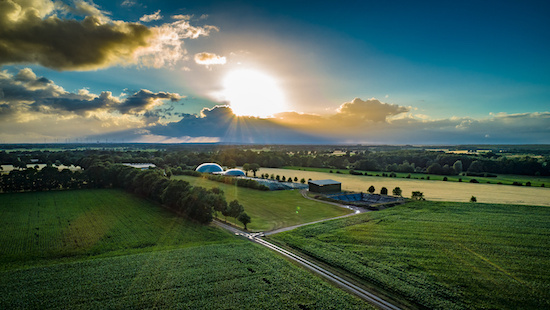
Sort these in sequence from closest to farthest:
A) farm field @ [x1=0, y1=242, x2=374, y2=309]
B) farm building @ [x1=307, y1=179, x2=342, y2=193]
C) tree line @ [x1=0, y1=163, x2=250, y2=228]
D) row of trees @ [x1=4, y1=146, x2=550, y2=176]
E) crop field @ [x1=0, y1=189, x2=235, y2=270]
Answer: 1. farm field @ [x1=0, y1=242, x2=374, y2=309]
2. crop field @ [x1=0, y1=189, x2=235, y2=270]
3. tree line @ [x1=0, y1=163, x2=250, y2=228]
4. farm building @ [x1=307, y1=179, x2=342, y2=193]
5. row of trees @ [x1=4, y1=146, x2=550, y2=176]

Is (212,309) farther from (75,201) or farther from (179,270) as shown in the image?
(75,201)

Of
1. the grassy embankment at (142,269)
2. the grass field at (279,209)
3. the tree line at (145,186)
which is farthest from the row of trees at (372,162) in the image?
the grassy embankment at (142,269)

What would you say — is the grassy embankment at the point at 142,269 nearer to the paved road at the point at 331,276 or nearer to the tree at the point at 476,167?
the paved road at the point at 331,276

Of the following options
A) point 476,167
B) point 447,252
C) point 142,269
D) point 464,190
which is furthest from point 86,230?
point 476,167

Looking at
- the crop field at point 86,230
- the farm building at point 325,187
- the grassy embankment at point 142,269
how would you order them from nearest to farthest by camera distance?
1. the grassy embankment at point 142,269
2. the crop field at point 86,230
3. the farm building at point 325,187

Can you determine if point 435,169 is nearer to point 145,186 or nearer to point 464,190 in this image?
point 464,190

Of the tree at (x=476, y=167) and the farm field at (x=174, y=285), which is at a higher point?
the tree at (x=476, y=167)

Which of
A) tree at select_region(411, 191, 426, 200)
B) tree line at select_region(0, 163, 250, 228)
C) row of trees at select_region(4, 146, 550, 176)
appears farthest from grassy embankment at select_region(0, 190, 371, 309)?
row of trees at select_region(4, 146, 550, 176)

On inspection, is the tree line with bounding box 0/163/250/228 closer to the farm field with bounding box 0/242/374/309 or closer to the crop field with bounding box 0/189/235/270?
the crop field with bounding box 0/189/235/270
